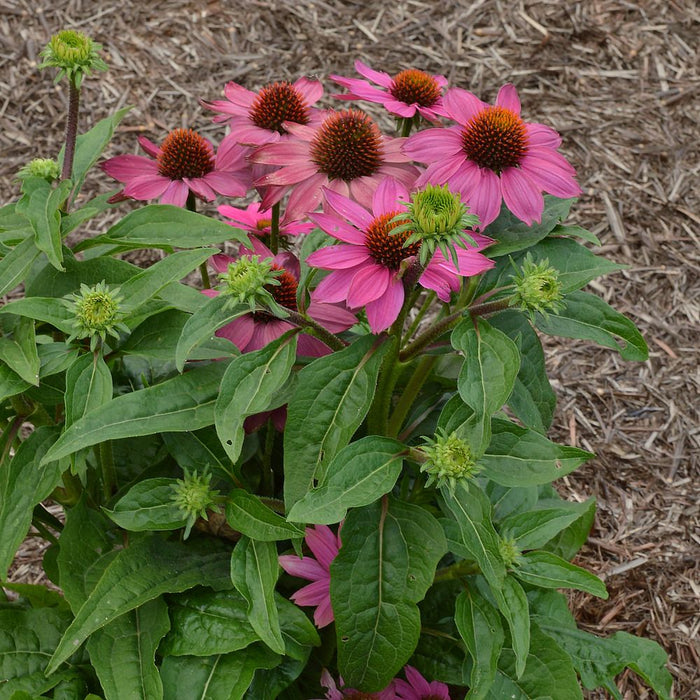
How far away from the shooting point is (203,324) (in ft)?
3.82

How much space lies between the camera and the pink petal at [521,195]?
1307mm

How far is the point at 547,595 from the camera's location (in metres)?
1.69

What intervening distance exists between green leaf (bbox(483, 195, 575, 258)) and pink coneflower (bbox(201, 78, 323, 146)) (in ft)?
1.30

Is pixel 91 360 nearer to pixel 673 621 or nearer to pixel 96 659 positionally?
pixel 96 659

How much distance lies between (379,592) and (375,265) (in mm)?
508

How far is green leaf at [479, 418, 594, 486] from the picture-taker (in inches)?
48.4

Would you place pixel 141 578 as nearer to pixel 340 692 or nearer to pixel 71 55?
pixel 340 692

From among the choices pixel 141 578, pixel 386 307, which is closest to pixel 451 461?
pixel 386 307

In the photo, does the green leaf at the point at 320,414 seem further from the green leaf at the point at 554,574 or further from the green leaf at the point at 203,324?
the green leaf at the point at 554,574

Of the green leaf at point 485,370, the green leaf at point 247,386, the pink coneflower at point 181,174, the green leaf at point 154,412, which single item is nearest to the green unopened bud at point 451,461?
the green leaf at point 485,370

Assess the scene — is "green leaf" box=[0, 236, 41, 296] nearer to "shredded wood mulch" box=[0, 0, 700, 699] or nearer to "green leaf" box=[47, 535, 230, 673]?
"green leaf" box=[47, 535, 230, 673]

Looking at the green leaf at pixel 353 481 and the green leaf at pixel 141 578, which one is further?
the green leaf at pixel 141 578

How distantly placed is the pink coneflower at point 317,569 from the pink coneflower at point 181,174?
25.3 inches

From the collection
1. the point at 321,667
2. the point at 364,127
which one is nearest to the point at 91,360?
the point at 364,127
